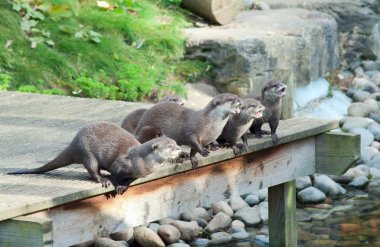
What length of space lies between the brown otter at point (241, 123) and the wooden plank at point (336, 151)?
1011mm

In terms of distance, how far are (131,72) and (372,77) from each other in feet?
16.2

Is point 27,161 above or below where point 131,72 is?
above

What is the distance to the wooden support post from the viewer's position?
707 cm

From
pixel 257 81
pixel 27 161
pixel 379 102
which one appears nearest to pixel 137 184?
pixel 27 161

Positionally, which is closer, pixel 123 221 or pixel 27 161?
pixel 123 221

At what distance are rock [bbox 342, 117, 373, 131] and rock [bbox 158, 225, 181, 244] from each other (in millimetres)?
3983

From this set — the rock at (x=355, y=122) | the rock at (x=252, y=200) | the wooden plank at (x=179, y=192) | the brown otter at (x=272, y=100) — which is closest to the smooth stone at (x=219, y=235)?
the rock at (x=252, y=200)

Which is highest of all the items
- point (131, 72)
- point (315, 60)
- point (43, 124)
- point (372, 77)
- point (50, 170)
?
point (50, 170)

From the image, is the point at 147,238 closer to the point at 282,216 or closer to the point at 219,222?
the point at 219,222

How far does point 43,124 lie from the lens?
22.6 ft

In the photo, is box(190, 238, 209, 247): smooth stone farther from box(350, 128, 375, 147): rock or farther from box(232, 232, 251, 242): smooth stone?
box(350, 128, 375, 147): rock

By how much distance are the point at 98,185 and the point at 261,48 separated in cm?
636

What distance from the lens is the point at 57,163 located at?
511 centimetres

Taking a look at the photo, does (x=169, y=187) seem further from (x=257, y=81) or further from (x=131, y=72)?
(x=257, y=81)
